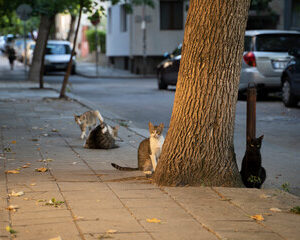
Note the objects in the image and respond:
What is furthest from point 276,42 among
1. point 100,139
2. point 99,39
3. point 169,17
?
point 99,39

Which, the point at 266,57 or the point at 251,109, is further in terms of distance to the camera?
the point at 266,57

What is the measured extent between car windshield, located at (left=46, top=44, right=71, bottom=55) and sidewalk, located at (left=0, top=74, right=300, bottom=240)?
30.4 m

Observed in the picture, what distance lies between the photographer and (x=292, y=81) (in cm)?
1705

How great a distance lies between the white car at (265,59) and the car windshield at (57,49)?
22153 millimetres

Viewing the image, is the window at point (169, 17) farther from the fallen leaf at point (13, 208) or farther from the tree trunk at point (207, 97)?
the fallen leaf at point (13, 208)

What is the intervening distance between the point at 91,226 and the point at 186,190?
168 cm

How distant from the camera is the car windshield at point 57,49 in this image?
3956 centimetres

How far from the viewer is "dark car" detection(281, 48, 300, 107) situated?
16.9 meters

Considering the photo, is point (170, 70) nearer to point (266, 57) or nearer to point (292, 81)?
point (266, 57)

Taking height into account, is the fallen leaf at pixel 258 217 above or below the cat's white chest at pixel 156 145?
below

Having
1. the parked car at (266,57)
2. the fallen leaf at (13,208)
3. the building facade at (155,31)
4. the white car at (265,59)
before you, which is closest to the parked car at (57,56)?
the building facade at (155,31)

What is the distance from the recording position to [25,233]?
5.12 metres

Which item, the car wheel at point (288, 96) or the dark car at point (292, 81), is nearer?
the dark car at point (292, 81)

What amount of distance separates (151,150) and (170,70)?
53.0ft
